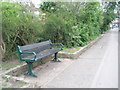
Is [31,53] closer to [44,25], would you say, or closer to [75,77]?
[75,77]

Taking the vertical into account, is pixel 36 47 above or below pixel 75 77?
above

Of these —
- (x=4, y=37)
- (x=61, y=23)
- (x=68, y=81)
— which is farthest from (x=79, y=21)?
(x=68, y=81)

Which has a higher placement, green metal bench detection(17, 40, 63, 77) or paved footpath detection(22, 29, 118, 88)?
green metal bench detection(17, 40, 63, 77)

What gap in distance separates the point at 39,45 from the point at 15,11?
6.84 feet

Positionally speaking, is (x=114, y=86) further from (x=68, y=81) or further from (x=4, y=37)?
(x=4, y=37)

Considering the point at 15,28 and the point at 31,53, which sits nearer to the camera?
the point at 31,53

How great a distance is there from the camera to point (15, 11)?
19.5 feet

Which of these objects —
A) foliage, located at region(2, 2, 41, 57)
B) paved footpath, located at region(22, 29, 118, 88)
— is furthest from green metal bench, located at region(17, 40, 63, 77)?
foliage, located at region(2, 2, 41, 57)

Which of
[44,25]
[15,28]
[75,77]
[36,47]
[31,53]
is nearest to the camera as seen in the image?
[31,53]

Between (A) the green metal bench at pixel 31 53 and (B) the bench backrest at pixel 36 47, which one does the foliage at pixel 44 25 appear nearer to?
(B) the bench backrest at pixel 36 47

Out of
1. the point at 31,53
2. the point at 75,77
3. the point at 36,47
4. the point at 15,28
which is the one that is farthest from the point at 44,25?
the point at 75,77

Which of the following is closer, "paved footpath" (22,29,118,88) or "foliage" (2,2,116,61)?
"paved footpath" (22,29,118,88)

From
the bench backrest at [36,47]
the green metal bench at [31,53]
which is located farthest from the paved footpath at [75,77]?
the bench backrest at [36,47]

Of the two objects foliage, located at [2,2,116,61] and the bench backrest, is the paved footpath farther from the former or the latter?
foliage, located at [2,2,116,61]
